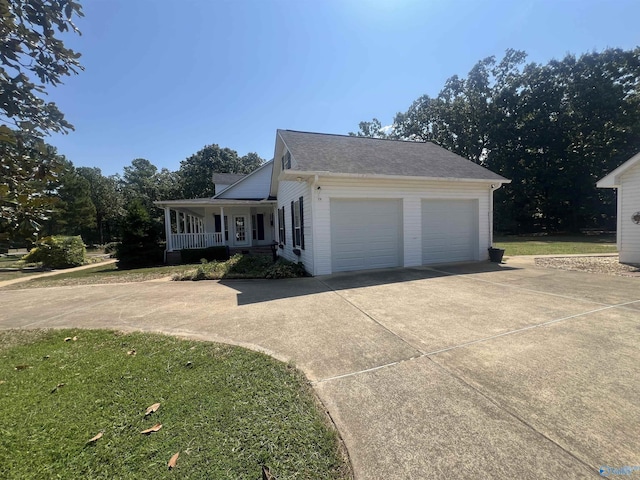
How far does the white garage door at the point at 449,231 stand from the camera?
10.3m

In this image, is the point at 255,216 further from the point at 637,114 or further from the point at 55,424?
the point at 637,114

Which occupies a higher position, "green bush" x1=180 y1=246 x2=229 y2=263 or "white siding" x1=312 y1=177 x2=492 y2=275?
"white siding" x1=312 y1=177 x2=492 y2=275

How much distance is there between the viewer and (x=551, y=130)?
93.1 ft

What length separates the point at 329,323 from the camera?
4.59 metres

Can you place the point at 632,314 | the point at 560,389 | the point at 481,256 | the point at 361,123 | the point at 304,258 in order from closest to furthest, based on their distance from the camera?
the point at 560,389
the point at 632,314
the point at 304,258
the point at 481,256
the point at 361,123

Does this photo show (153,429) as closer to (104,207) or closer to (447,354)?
(447,354)

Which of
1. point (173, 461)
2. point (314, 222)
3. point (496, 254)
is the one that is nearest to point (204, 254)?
point (314, 222)

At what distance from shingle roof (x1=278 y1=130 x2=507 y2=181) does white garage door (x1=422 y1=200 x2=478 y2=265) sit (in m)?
1.09

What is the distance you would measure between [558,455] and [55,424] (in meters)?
3.78

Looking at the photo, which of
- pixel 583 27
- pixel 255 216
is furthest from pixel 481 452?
pixel 255 216

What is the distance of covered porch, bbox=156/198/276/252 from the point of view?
1603 cm

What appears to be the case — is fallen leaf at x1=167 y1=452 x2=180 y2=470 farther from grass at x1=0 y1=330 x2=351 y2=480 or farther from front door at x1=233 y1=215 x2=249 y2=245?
front door at x1=233 y1=215 x2=249 y2=245

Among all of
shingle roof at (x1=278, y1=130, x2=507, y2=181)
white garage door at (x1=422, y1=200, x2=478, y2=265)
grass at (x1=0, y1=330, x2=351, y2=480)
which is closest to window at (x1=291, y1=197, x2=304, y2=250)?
shingle roof at (x1=278, y1=130, x2=507, y2=181)

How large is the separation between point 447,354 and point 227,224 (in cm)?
1767
